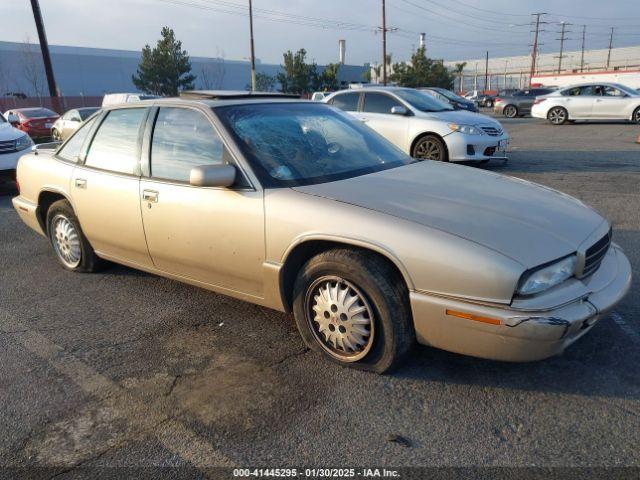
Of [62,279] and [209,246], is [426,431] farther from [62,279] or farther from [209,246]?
[62,279]

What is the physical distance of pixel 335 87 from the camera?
168ft

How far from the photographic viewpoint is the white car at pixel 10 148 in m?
8.91

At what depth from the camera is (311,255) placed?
10.3 ft

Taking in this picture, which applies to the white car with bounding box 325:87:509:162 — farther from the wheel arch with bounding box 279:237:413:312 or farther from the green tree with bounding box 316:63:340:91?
the green tree with bounding box 316:63:340:91

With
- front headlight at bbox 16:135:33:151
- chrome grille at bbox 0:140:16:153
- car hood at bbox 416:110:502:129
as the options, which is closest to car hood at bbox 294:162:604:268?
car hood at bbox 416:110:502:129

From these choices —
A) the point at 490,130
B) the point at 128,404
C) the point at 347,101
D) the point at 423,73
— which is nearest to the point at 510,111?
the point at 347,101

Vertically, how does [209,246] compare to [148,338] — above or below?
above

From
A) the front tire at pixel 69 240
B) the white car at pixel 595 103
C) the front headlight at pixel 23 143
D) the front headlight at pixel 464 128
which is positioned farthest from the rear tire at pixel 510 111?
the front tire at pixel 69 240

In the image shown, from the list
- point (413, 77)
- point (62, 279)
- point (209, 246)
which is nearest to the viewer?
point (209, 246)

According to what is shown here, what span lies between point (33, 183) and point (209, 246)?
256 cm

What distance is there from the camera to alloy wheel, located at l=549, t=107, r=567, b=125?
19.9 m

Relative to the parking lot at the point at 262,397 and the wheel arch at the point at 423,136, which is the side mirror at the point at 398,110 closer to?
the wheel arch at the point at 423,136

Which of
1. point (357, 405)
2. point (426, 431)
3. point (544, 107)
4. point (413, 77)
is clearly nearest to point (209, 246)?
point (357, 405)

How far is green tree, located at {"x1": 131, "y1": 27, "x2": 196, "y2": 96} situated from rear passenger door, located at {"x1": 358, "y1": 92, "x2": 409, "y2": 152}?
3562cm
